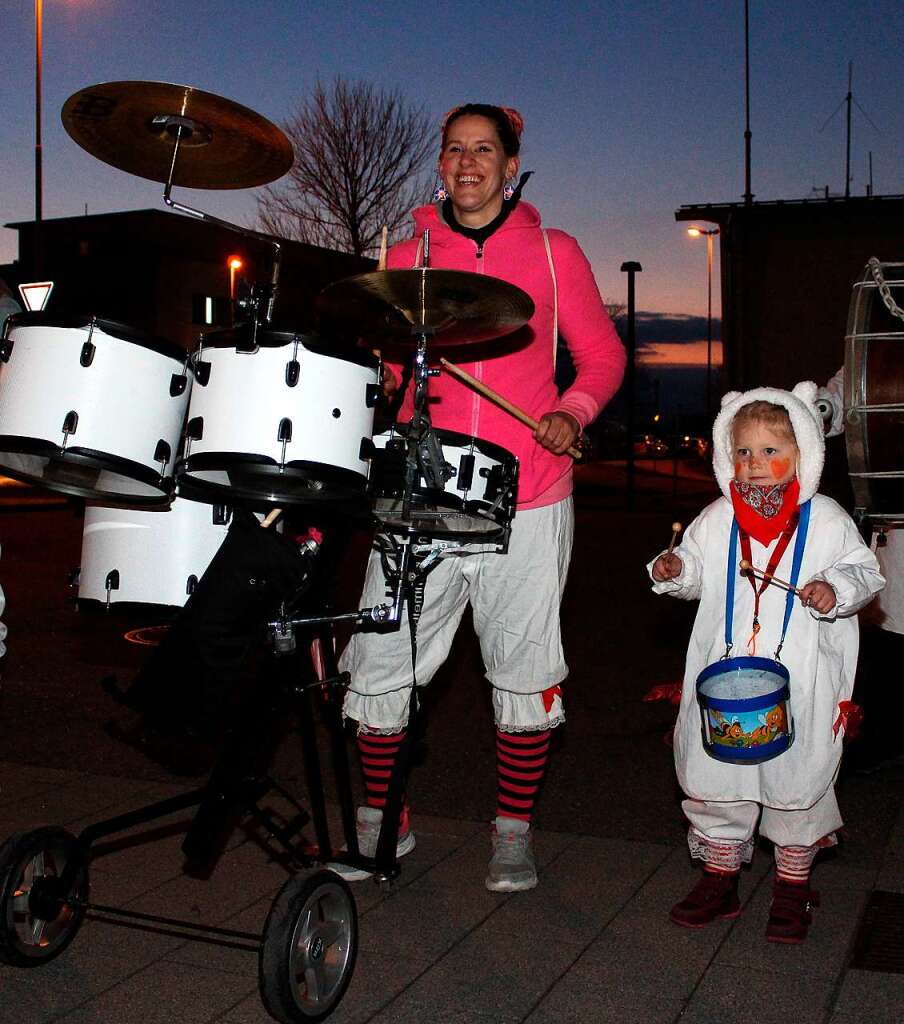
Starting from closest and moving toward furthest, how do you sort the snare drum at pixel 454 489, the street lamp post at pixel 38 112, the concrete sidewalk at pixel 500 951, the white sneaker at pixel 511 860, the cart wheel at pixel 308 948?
the cart wheel at pixel 308 948
the concrete sidewalk at pixel 500 951
the snare drum at pixel 454 489
the white sneaker at pixel 511 860
the street lamp post at pixel 38 112

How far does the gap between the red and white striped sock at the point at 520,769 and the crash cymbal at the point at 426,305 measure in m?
1.44

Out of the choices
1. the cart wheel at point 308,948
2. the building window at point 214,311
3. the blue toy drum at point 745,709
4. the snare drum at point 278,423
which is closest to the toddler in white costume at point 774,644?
the blue toy drum at point 745,709

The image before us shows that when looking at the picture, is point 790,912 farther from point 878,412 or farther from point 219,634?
point 219,634

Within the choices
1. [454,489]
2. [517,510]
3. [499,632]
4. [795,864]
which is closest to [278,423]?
[454,489]

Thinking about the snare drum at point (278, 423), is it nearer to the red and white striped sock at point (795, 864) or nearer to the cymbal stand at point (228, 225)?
the cymbal stand at point (228, 225)

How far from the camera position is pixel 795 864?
3.92m

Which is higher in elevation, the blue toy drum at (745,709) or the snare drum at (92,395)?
the snare drum at (92,395)

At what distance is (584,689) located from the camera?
770 centimetres

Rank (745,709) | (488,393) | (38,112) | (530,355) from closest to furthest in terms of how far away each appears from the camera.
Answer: (745,709) → (488,393) → (530,355) → (38,112)

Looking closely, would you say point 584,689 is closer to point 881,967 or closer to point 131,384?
point 881,967

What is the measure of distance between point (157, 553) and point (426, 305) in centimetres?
118

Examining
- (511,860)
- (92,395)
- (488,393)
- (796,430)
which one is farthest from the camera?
(511,860)

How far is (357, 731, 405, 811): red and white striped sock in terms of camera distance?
438cm

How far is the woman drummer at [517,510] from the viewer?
423 cm
